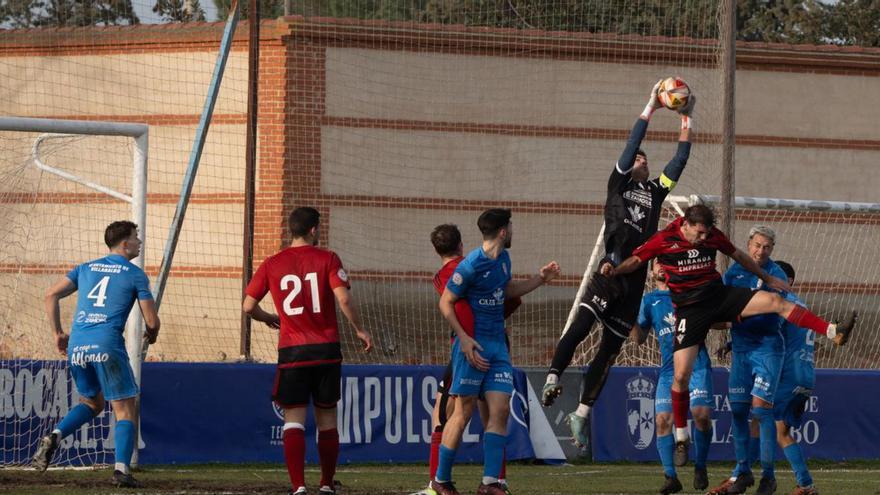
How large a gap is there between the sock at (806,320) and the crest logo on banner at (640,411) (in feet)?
18.3

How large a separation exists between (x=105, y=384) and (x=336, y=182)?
1417cm

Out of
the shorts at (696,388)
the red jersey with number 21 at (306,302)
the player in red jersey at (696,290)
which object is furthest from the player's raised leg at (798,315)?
the red jersey with number 21 at (306,302)

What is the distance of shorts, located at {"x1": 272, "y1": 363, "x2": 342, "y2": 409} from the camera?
1063 centimetres

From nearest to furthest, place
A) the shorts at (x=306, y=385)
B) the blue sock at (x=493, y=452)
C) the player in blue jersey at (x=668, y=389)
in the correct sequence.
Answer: the blue sock at (x=493, y=452)
the shorts at (x=306, y=385)
the player in blue jersey at (x=668, y=389)

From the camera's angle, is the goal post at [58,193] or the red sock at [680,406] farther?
the goal post at [58,193]

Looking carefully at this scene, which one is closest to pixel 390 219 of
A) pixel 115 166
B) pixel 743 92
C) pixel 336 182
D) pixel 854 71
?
pixel 336 182

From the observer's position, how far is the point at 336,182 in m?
26.0

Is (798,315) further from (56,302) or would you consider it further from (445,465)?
(56,302)

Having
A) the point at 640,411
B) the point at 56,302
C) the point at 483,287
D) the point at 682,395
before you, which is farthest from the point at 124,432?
the point at 640,411

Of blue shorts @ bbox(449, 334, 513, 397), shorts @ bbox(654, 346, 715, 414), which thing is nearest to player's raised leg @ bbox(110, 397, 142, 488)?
blue shorts @ bbox(449, 334, 513, 397)

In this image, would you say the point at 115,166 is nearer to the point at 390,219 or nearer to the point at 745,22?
the point at 390,219

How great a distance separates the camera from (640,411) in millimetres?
17109

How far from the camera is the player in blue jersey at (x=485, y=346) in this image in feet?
34.3

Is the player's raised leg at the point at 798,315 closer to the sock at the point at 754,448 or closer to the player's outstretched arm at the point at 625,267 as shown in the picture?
the player's outstretched arm at the point at 625,267
